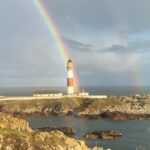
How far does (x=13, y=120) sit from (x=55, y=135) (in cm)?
626

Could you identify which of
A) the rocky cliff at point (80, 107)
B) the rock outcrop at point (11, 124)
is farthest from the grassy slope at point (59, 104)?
the rock outcrop at point (11, 124)

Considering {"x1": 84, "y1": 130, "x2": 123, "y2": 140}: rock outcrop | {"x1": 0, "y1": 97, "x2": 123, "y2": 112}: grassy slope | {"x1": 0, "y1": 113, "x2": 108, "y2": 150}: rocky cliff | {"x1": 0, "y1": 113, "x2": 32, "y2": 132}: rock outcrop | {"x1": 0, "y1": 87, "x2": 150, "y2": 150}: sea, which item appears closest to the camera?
{"x1": 0, "y1": 113, "x2": 108, "y2": 150}: rocky cliff

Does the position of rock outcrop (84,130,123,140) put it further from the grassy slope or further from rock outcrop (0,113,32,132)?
the grassy slope

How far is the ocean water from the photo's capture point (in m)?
82.6

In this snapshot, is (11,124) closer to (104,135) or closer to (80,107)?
(104,135)

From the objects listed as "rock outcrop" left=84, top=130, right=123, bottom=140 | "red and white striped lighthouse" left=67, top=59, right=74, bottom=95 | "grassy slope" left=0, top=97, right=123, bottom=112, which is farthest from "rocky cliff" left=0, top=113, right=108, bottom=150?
"red and white striped lighthouse" left=67, top=59, right=74, bottom=95

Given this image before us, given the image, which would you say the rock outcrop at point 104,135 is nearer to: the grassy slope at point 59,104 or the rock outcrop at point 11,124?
the rock outcrop at point 11,124

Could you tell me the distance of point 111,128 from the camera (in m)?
106

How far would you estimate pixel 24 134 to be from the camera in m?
50.8

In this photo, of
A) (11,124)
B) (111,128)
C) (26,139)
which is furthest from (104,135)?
(26,139)

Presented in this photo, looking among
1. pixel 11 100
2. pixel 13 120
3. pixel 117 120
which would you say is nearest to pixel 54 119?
pixel 117 120

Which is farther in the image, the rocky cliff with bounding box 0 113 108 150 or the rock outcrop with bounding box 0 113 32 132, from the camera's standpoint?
the rock outcrop with bounding box 0 113 32 132

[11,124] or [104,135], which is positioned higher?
[11,124]

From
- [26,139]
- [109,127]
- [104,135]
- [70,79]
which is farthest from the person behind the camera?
[70,79]
